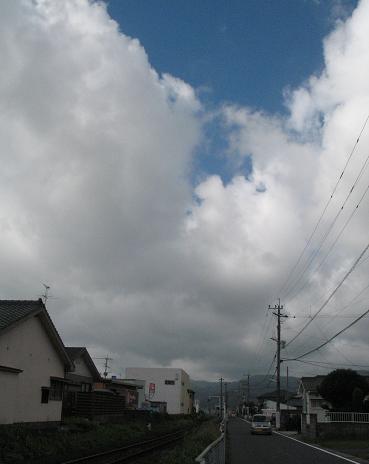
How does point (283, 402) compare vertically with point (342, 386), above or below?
below

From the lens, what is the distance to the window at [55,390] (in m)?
28.8

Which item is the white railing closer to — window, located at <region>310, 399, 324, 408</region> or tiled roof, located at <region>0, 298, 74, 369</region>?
tiled roof, located at <region>0, 298, 74, 369</region>

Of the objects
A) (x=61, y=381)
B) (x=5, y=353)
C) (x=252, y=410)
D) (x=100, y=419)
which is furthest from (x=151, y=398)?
(x=5, y=353)

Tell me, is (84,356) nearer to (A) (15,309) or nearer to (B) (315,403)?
(A) (15,309)

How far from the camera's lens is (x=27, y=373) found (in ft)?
85.7

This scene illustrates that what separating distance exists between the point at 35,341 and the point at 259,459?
1239 centimetres

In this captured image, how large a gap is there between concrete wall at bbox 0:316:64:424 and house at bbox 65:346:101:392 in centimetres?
1071

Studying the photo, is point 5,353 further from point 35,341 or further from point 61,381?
point 61,381

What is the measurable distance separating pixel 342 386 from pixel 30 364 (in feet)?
112

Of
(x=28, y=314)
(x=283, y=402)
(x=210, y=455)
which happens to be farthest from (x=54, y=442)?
(x=283, y=402)

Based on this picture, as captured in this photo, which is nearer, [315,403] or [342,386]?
[342,386]

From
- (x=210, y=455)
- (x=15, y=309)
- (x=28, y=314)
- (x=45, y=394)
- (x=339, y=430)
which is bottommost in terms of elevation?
(x=339, y=430)

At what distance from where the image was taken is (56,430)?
26.4 m

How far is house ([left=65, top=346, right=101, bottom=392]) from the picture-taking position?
133 ft
